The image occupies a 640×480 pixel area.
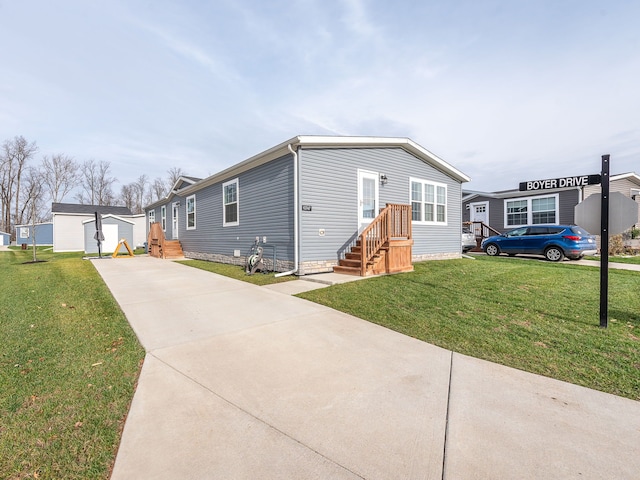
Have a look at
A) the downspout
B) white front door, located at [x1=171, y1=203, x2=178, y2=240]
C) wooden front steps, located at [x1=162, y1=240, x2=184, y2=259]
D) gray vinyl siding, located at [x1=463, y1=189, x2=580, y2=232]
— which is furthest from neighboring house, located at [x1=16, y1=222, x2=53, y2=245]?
gray vinyl siding, located at [x1=463, y1=189, x2=580, y2=232]

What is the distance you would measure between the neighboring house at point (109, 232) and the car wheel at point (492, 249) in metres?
24.6

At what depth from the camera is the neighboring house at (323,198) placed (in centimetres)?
815

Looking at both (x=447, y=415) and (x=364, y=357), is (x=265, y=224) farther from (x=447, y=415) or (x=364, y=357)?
(x=447, y=415)

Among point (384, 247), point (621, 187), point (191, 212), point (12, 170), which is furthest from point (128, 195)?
point (621, 187)

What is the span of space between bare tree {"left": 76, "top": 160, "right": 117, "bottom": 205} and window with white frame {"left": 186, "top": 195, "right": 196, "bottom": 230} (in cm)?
3806

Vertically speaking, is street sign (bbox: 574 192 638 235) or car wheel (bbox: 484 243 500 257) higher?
street sign (bbox: 574 192 638 235)

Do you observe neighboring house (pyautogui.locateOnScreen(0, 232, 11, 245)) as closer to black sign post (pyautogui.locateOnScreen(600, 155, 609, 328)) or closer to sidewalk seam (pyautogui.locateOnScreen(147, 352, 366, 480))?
sidewalk seam (pyautogui.locateOnScreen(147, 352, 366, 480))

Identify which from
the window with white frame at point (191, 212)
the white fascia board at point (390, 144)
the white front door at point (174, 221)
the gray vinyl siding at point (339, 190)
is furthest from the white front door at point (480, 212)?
the white front door at point (174, 221)

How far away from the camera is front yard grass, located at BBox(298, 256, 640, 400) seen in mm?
3062

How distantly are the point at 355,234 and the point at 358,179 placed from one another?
167 centimetres

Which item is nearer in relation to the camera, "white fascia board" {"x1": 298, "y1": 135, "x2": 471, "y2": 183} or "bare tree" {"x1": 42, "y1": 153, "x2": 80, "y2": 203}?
"white fascia board" {"x1": 298, "y1": 135, "x2": 471, "y2": 183}

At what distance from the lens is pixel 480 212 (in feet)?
65.2

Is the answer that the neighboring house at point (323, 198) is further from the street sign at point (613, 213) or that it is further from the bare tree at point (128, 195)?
the bare tree at point (128, 195)

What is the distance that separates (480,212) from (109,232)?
89.3ft
